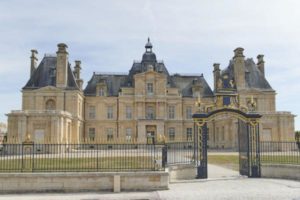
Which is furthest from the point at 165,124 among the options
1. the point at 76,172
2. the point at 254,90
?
the point at 76,172

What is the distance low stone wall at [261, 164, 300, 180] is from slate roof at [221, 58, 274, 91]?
3098cm

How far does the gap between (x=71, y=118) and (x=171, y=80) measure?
16542mm

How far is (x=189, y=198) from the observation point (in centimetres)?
1154

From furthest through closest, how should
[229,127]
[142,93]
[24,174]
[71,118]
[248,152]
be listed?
[142,93] < [229,127] < [71,118] < [248,152] < [24,174]

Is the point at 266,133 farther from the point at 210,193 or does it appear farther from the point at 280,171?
the point at 210,193

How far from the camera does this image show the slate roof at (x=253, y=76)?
47031 mm

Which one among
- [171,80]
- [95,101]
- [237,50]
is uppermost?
[237,50]

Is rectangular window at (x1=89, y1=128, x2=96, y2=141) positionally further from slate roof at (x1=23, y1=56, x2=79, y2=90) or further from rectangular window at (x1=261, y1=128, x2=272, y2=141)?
rectangular window at (x1=261, y1=128, x2=272, y2=141)

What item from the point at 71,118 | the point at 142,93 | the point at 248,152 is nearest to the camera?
the point at 248,152

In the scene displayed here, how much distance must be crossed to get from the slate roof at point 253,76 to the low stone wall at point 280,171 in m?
31.0

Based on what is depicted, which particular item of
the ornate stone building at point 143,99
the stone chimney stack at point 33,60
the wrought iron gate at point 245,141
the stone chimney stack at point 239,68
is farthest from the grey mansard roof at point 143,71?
the wrought iron gate at point 245,141

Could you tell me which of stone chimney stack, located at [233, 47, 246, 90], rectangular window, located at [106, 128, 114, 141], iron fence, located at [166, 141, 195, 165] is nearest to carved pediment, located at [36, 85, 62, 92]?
rectangular window, located at [106, 128, 114, 141]

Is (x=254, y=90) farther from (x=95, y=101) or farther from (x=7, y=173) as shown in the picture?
(x=7, y=173)

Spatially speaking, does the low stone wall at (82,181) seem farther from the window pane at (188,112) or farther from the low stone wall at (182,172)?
the window pane at (188,112)
